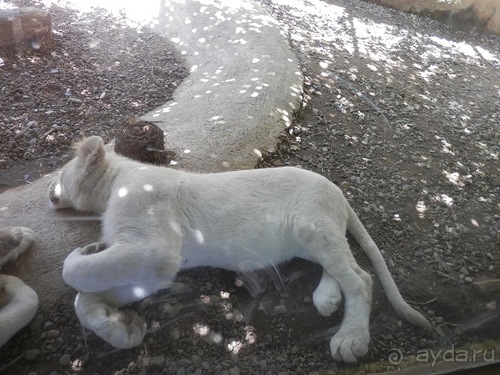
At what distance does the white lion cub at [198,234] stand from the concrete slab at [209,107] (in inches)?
9.0

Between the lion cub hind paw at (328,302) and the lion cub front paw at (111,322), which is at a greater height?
the lion cub hind paw at (328,302)

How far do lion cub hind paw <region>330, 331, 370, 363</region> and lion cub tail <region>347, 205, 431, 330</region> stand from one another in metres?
0.31

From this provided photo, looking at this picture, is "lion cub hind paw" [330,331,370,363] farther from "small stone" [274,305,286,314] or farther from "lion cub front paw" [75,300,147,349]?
"lion cub front paw" [75,300,147,349]

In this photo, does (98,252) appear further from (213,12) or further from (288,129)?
(213,12)

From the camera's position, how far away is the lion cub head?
3.37 m

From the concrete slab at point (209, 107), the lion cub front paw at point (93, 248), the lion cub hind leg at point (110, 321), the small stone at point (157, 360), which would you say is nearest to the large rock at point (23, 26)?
the concrete slab at point (209, 107)

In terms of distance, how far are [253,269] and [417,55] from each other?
5678mm

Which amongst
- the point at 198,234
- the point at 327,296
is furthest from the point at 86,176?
the point at 327,296

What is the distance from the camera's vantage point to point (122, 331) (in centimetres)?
254

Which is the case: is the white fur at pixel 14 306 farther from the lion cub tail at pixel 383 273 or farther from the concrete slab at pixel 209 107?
the lion cub tail at pixel 383 273

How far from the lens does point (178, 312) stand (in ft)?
8.86

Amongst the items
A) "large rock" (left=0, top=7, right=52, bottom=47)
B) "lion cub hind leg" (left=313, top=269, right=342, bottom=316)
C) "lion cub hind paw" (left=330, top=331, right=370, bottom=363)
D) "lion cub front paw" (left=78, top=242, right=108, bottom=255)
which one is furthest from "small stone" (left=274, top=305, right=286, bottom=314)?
"large rock" (left=0, top=7, right=52, bottom=47)

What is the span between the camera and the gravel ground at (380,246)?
2.56 m

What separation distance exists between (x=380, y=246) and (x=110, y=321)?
6.63 feet
